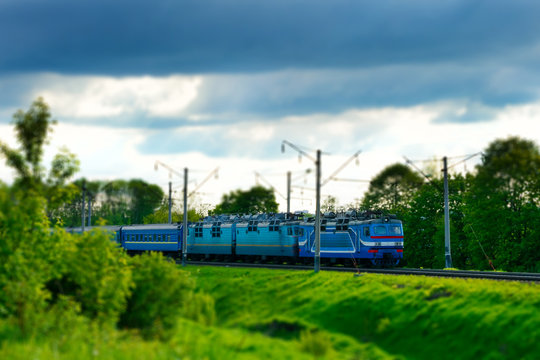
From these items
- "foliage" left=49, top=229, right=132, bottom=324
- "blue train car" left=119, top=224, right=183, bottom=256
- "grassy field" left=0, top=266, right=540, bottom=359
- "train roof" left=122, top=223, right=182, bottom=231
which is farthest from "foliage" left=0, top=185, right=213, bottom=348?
"train roof" left=122, top=223, right=182, bottom=231

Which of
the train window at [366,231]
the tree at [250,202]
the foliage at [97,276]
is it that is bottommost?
the foliage at [97,276]

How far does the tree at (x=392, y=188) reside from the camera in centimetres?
9412

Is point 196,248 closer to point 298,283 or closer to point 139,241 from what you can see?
point 139,241

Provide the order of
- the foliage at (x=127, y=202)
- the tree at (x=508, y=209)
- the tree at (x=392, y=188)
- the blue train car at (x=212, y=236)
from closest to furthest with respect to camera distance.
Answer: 1. the tree at (x=508, y=209)
2. the blue train car at (x=212, y=236)
3. the tree at (x=392, y=188)
4. the foliage at (x=127, y=202)

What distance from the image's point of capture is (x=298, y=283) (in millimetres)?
41031

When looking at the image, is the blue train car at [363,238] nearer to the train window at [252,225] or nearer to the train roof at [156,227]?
the train window at [252,225]

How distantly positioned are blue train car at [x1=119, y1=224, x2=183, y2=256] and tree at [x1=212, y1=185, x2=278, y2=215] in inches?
2069

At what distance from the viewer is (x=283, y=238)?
57375mm

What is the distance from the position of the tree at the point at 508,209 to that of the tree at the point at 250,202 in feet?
219

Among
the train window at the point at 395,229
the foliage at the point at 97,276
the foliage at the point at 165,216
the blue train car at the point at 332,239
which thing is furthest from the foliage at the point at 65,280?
the foliage at the point at 165,216

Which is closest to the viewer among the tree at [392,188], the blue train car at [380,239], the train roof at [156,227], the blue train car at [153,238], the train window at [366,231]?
the blue train car at [380,239]

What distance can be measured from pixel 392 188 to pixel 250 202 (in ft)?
129

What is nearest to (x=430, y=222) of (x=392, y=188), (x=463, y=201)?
(x=463, y=201)

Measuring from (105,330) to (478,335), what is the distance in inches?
656
